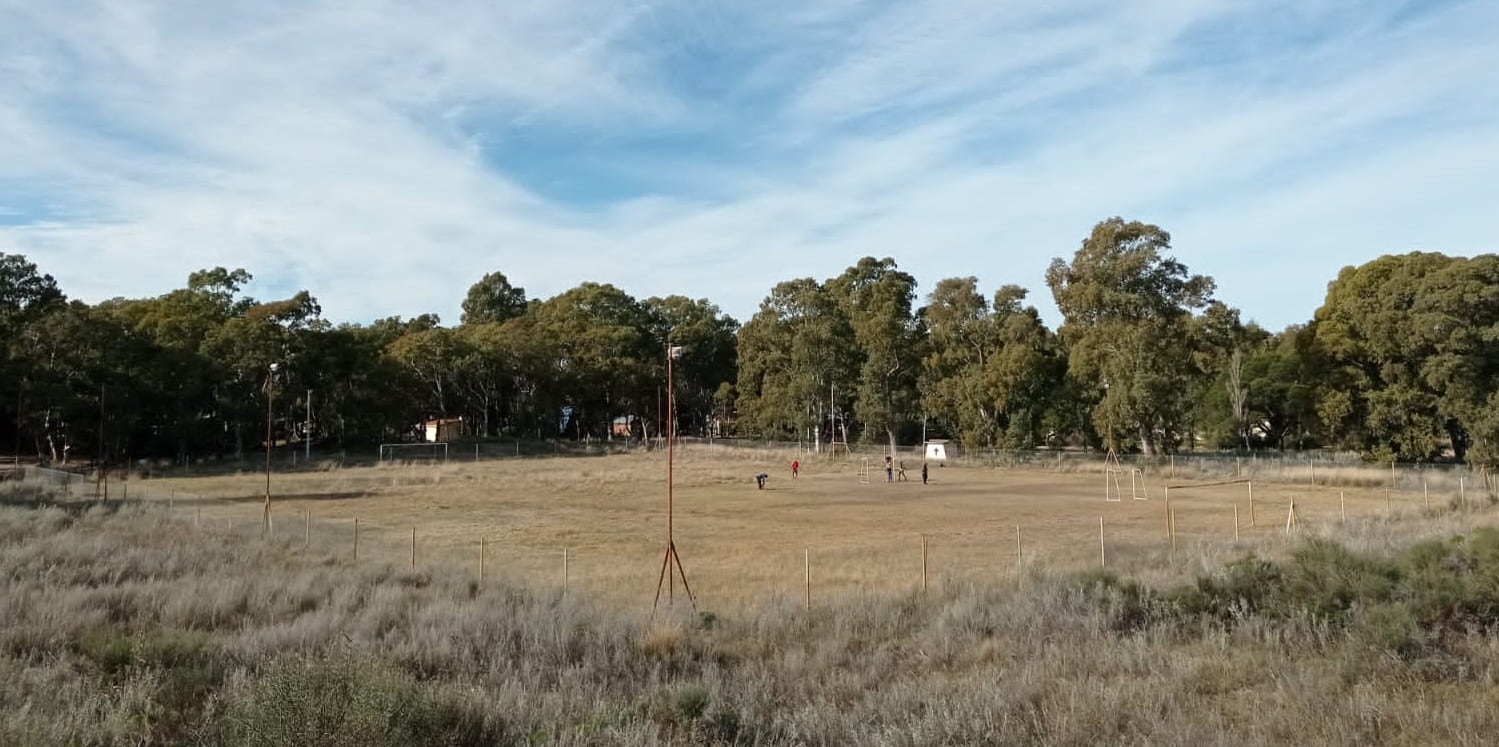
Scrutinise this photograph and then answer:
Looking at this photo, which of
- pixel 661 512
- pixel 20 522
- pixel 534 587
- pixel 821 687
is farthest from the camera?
pixel 661 512

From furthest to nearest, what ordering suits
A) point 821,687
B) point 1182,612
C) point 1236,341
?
point 1236,341 < point 1182,612 < point 821,687

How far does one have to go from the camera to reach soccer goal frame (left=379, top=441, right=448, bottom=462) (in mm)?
67113

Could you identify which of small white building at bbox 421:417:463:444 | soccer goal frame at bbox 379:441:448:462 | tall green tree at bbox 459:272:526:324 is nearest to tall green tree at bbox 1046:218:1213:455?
soccer goal frame at bbox 379:441:448:462

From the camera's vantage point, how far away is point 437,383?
262 ft

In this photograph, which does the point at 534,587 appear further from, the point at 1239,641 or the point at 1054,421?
the point at 1054,421

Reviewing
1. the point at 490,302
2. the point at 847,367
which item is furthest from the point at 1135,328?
the point at 490,302

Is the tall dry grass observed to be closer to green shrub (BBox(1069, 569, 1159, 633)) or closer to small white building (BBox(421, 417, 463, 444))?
green shrub (BBox(1069, 569, 1159, 633))

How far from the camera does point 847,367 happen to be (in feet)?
241

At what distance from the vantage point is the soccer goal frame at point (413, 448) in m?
67.1

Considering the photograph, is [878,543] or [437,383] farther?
[437,383]

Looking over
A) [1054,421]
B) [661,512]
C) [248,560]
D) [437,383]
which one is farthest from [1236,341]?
[437,383]

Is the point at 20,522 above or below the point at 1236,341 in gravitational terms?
below

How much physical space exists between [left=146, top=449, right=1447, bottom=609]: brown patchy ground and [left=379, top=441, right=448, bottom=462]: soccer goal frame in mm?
7347

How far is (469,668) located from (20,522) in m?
17.5
